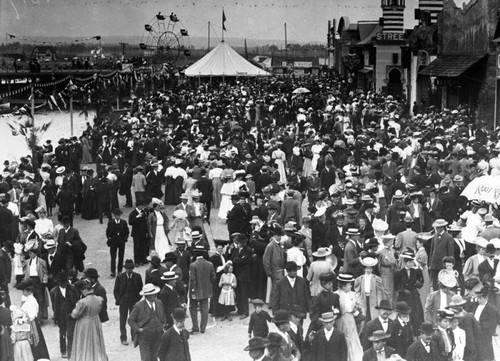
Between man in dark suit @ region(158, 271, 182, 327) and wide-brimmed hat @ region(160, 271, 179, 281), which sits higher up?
wide-brimmed hat @ region(160, 271, 179, 281)

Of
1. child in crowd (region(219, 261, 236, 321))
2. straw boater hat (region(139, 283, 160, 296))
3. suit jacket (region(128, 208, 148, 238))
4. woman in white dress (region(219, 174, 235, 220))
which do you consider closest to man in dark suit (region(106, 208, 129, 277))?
suit jacket (region(128, 208, 148, 238))

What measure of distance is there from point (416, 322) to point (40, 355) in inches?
194

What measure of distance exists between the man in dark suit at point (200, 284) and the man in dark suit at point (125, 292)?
0.84m

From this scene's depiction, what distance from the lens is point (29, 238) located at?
14.4 m

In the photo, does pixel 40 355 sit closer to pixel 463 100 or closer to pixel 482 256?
pixel 482 256

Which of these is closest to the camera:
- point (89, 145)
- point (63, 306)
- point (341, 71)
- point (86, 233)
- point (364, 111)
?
point (63, 306)

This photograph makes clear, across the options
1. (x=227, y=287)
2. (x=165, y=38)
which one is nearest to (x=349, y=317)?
(x=227, y=287)

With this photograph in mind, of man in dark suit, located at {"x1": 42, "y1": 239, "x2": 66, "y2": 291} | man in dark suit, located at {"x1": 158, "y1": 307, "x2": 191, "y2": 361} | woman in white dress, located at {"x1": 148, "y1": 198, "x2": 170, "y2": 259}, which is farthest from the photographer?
woman in white dress, located at {"x1": 148, "y1": 198, "x2": 170, "y2": 259}

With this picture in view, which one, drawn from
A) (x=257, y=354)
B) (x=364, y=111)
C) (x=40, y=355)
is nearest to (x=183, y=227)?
(x=40, y=355)

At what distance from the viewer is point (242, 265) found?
42.5 feet

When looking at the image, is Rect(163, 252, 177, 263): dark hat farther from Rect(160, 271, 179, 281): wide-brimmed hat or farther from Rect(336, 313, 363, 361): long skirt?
Rect(336, 313, 363, 361): long skirt

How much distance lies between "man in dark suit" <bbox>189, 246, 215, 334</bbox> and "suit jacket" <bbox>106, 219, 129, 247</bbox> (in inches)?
122

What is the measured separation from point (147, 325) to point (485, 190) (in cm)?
719

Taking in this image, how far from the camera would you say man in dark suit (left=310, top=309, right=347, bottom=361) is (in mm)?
8914
